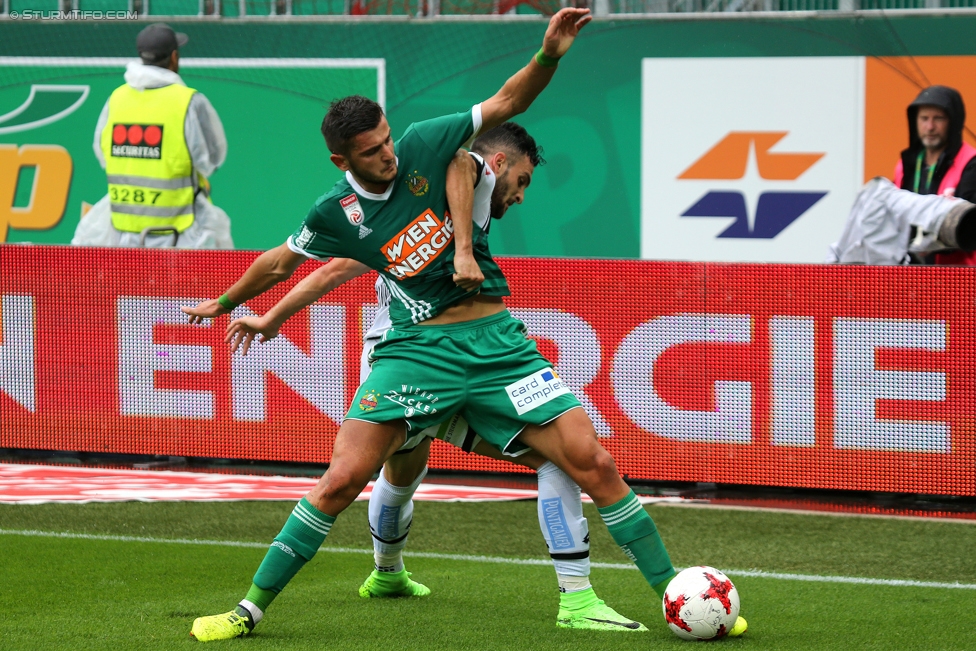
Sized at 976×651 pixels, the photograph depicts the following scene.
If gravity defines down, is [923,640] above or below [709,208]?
below

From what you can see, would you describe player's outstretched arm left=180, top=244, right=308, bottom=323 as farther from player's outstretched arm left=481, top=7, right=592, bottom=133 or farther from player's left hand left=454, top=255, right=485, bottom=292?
player's outstretched arm left=481, top=7, right=592, bottom=133

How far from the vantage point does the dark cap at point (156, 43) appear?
31.1 ft

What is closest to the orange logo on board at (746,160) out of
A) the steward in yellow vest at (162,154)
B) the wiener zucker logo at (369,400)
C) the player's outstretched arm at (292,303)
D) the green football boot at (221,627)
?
the steward in yellow vest at (162,154)

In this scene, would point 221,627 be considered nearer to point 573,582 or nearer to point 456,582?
point 573,582

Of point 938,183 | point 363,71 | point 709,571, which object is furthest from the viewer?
point 363,71

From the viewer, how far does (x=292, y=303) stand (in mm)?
5105

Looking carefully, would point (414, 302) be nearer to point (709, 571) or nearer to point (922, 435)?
point (709, 571)

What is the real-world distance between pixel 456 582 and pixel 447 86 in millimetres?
8327

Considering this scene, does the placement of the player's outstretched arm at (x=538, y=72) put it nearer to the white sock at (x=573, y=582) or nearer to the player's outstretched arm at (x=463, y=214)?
the player's outstretched arm at (x=463, y=214)

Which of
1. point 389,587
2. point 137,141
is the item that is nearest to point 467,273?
point 389,587

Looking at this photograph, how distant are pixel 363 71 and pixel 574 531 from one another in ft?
31.4

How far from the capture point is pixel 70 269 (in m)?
8.42

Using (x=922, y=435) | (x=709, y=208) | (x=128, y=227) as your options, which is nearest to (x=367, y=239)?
(x=922, y=435)

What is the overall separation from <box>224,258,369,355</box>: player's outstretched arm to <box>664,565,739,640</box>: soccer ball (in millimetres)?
1683
